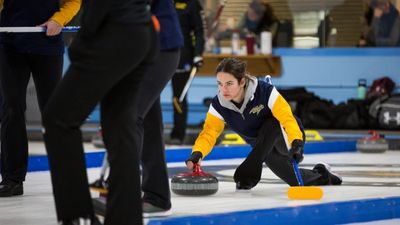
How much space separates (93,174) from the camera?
5977 millimetres

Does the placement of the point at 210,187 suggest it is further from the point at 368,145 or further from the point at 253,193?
the point at 368,145

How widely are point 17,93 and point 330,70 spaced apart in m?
6.62

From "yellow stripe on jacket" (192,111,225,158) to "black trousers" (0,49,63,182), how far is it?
0.76 meters

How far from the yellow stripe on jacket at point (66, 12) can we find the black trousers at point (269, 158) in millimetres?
1118

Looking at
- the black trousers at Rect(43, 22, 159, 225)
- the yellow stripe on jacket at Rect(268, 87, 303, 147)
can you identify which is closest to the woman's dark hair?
A: the yellow stripe on jacket at Rect(268, 87, 303, 147)

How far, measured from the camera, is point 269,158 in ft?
16.2

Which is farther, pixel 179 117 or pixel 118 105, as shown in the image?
pixel 179 117

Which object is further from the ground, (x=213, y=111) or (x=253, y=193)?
(x=213, y=111)

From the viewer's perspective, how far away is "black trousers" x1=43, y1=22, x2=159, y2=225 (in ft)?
9.44

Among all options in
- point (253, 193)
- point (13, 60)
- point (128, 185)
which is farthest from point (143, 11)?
point (253, 193)

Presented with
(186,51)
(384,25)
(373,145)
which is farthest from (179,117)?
(384,25)

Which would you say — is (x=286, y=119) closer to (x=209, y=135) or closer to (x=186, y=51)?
(x=209, y=135)

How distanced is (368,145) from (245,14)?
3.33 metres

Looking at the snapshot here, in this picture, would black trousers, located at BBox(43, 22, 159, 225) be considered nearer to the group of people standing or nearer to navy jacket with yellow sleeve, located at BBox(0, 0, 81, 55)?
the group of people standing
